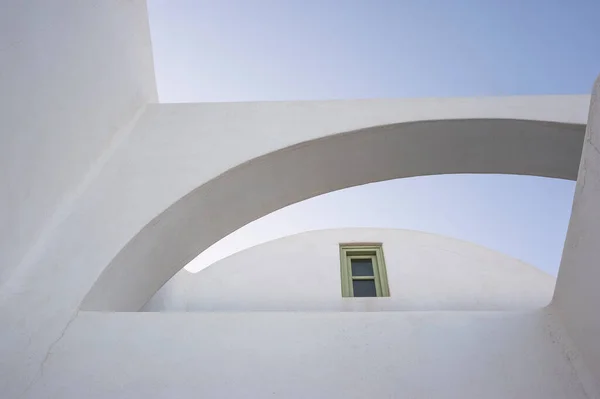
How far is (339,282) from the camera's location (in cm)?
530

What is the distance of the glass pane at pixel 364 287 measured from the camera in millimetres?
5215

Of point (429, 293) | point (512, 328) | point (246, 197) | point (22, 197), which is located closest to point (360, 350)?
point (512, 328)

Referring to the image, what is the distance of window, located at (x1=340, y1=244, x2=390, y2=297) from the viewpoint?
521cm

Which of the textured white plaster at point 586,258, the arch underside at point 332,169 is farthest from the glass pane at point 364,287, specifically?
the textured white plaster at point 586,258

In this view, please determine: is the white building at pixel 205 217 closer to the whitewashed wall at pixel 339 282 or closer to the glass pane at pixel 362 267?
the whitewashed wall at pixel 339 282

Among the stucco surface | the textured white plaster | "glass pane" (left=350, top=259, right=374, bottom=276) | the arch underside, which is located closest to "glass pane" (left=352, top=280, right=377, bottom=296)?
"glass pane" (left=350, top=259, right=374, bottom=276)

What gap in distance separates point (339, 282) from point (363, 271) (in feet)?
1.72

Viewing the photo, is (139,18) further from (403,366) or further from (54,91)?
(403,366)

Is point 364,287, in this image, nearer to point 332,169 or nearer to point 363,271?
point 363,271

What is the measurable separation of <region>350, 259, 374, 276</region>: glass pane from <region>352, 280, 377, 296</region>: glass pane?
17 centimetres

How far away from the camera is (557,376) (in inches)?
84.0

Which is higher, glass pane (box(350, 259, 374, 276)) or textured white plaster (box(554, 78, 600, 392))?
glass pane (box(350, 259, 374, 276))

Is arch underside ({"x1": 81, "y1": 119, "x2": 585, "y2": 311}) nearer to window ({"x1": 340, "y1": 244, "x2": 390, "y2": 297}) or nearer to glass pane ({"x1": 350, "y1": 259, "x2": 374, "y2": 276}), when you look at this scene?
window ({"x1": 340, "y1": 244, "x2": 390, "y2": 297})

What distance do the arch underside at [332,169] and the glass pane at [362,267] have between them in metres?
1.94
